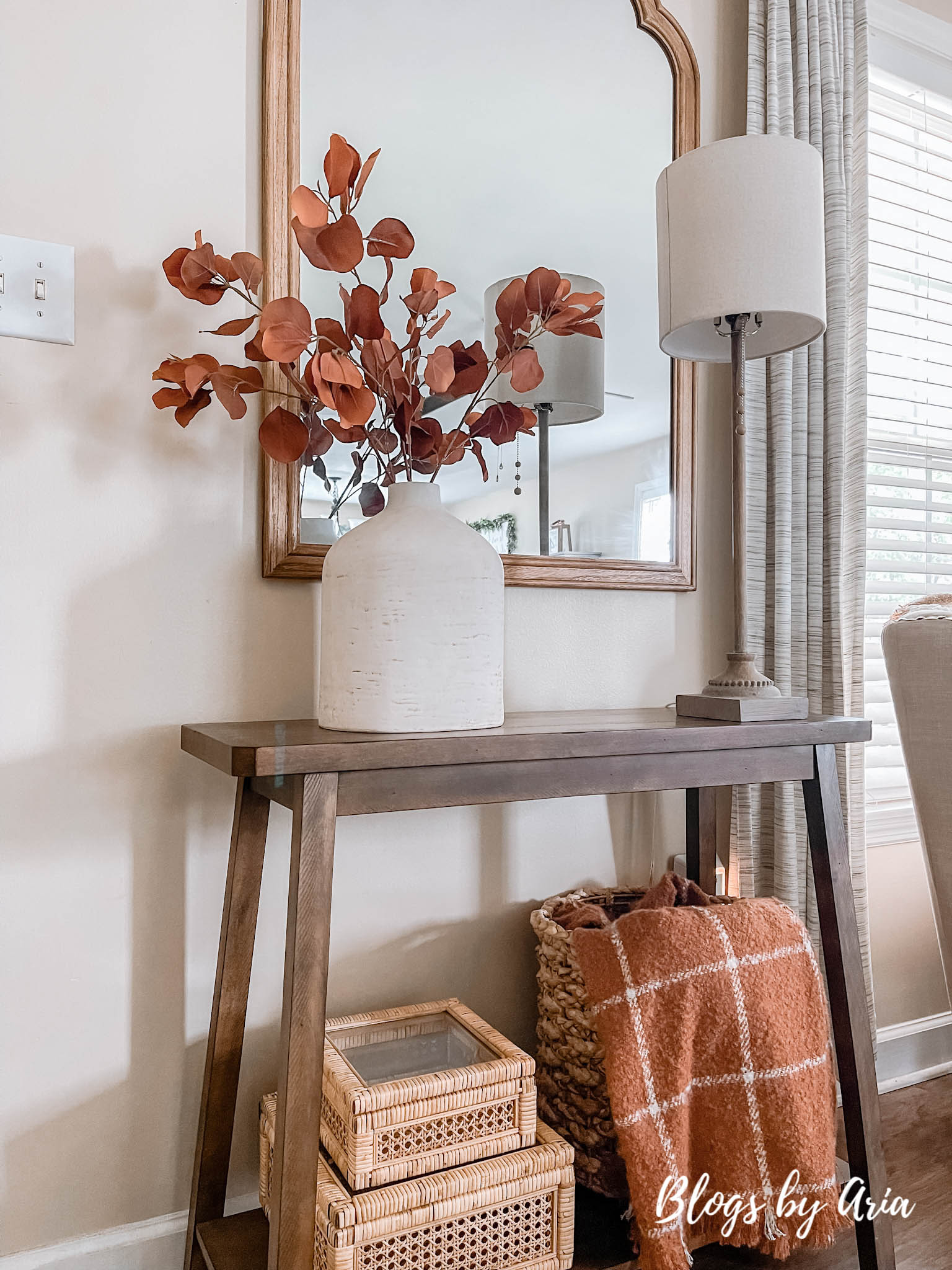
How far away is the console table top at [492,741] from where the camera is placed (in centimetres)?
88

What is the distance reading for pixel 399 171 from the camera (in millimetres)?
Result: 1315

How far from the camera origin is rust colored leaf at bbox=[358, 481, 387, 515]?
1.27m

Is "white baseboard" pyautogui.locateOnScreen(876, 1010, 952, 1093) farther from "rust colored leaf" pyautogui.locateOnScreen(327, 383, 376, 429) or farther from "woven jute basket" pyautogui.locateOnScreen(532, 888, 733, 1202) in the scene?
"rust colored leaf" pyautogui.locateOnScreen(327, 383, 376, 429)

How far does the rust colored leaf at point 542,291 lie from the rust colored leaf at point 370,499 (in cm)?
32

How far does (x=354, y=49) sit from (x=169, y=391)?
62 cm

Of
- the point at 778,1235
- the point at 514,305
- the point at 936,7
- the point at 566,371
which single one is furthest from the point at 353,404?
the point at 936,7

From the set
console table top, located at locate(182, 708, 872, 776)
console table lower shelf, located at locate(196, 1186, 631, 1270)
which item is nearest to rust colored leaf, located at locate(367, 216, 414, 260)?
console table top, located at locate(182, 708, 872, 776)

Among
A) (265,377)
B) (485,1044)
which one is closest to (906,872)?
(485,1044)

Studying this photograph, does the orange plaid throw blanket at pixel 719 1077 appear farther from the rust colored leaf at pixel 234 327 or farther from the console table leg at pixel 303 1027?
the rust colored leaf at pixel 234 327

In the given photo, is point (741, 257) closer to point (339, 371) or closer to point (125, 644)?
point (339, 371)

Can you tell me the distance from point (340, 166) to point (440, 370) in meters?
0.25

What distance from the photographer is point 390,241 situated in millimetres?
1085

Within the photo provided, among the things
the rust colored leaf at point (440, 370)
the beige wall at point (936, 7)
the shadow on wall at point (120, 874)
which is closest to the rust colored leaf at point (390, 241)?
the rust colored leaf at point (440, 370)

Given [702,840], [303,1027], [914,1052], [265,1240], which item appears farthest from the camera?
[914,1052]
